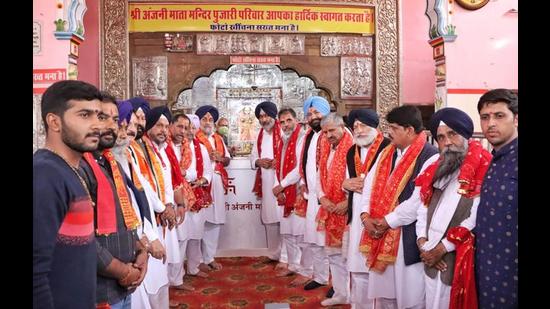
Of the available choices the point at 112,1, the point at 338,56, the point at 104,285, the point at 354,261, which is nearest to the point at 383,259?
the point at 354,261

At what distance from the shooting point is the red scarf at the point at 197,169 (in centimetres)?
433

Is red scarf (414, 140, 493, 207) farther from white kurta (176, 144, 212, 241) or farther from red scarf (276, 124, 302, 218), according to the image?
white kurta (176, 144, 212, 241)

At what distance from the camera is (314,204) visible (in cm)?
394

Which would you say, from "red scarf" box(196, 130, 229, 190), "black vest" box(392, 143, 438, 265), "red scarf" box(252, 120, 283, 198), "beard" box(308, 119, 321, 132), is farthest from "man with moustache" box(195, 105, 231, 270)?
"black vest" box(392, 143, 438, 265)

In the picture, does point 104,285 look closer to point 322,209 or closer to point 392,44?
point 322,209

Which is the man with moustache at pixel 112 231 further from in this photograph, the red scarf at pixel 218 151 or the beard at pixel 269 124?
the beard at pixel 269 124

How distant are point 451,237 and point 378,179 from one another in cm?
80

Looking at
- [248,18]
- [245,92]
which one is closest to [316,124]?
[248,18]

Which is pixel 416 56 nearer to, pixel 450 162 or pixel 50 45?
pixel 50 45

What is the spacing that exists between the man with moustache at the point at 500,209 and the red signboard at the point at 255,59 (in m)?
4.94

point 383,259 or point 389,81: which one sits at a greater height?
point 389,81

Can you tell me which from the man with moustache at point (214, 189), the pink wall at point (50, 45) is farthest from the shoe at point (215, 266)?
the pink wall at point (50, 45)

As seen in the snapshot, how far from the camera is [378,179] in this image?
2.74 meters

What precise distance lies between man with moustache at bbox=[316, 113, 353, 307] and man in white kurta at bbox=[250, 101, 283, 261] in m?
1.24
